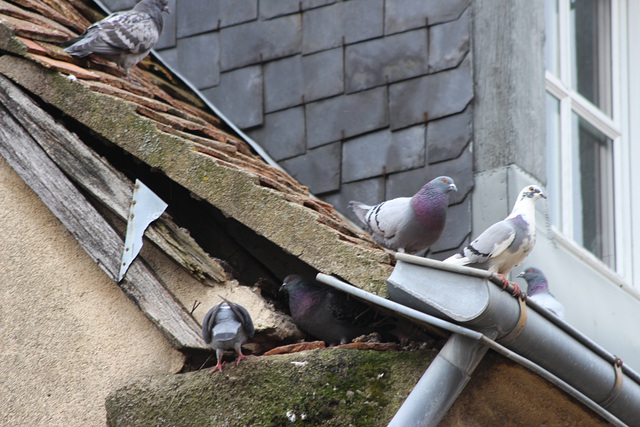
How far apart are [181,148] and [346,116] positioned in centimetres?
175

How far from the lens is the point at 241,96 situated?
576cm

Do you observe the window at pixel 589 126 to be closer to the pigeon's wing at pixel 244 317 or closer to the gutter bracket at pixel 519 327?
the gutter bracket at pixel 519 327

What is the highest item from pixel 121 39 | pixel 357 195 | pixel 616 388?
pixel 121 39

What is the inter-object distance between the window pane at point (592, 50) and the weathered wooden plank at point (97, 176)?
284 centimetres

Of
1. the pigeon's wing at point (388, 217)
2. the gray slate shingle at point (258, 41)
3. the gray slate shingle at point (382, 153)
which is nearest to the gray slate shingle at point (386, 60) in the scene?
the gray slate shingle at point (382, 153)

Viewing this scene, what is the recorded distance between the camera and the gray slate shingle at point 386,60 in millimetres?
5125

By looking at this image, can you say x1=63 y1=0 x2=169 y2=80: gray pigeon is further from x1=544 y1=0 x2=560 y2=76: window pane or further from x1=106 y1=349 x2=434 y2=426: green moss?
x1=544 y1=0 x2=560 y2=76: window pane

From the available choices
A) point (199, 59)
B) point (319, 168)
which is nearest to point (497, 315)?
point (319, 168)

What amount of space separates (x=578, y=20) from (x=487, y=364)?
3.16 m

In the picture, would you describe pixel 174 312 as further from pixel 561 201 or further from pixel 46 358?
pixel 561 201

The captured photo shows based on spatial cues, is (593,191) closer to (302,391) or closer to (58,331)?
(302,391)

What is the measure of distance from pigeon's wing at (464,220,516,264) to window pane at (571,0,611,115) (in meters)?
2.10

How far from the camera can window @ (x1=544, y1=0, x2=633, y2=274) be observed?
5.20 m

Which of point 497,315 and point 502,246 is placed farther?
point 502,246
